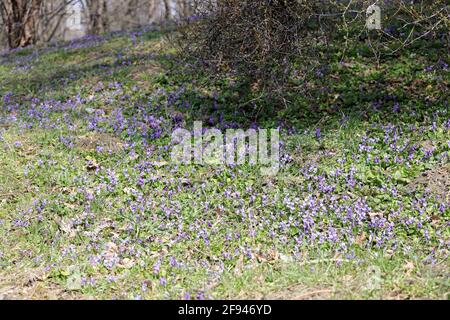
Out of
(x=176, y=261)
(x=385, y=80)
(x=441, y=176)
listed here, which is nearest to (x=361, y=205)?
(x=441, y=176)

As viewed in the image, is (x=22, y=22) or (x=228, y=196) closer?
(x=228, y=196)

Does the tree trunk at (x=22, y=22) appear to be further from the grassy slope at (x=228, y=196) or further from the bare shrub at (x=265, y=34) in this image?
the bare shrub at (x=265, y=34)

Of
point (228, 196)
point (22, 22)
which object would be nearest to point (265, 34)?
point (228, 196)

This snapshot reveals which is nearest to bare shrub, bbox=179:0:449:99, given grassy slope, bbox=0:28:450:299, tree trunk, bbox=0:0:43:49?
grassy slope, bbox=0:28:450:299

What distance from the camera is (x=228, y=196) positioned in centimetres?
571

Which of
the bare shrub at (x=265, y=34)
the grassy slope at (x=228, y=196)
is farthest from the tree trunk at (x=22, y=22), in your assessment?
the bare shrub at (x=265, y=34)

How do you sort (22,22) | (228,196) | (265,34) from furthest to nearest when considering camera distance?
(22,22) < (265,34) < (228,196)

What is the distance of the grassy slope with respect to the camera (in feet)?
14.5

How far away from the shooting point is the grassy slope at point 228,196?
443 cm

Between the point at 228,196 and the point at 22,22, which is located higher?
the point at 22,22

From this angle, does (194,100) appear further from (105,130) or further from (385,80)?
(385,80)

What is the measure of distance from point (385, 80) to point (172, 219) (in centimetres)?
419

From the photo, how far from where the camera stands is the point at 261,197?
5.66m

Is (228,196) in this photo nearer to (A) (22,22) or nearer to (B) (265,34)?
(B) (265,34)
